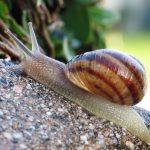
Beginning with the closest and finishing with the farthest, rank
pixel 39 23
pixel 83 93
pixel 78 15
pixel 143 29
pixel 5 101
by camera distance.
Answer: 1. pixel 5 101
2. pixel 83 93
3. pixel 39 23
4. pixel 78 15
5. pixel 143 29

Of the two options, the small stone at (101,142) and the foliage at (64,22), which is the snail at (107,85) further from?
the foliage at (64,22)

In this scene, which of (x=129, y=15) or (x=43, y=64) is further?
(x=129, y=15)

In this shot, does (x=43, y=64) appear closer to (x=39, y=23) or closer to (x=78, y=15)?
(x=39, y=23)

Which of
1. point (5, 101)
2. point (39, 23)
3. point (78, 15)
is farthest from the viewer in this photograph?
point (78, 15)

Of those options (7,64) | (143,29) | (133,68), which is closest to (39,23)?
(7,64)

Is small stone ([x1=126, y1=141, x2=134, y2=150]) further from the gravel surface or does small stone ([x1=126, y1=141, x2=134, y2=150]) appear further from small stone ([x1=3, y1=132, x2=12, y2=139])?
small stone ([x1=3, y1=132, x2=12, y2=139])

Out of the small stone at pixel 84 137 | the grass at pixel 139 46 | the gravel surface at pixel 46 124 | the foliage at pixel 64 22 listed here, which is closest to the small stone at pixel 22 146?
the gravel surface at pixel 46 124
